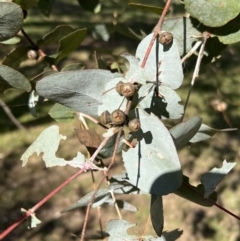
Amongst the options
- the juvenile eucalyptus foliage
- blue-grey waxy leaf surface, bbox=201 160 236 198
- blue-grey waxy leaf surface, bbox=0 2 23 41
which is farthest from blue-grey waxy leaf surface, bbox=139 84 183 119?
blue-grey waxy leaf surface, bbox=0 2 23 41

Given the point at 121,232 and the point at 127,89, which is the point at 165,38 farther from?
the point at 121,232

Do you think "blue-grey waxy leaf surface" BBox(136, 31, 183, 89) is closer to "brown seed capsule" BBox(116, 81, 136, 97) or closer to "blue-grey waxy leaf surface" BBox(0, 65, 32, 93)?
"brown seed capsule" BBox(116, 81, 136, 97)

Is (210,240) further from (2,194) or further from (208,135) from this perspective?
(208,135)

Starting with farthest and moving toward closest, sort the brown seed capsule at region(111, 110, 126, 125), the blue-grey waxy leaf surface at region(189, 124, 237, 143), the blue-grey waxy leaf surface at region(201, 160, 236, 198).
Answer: the blue-grey waxy leaf surface at region(189, 124, 237, 143) → the blue-grey waxy leaf surface at region(201, 160, 236, 198) → the brown seed capsule at region(111, 110, 126, 125)

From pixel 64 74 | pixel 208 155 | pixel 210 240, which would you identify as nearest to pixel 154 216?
pixel 64 74

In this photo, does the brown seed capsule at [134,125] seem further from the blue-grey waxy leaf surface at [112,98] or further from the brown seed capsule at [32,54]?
the brown seed capsule at [32,54]

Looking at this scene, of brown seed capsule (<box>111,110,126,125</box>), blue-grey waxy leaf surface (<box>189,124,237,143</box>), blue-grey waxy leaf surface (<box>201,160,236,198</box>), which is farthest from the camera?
blue-grey waxy leaf surface (<box>189,124,237,143</box>)

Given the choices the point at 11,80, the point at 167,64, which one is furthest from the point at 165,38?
the point at 11,80
